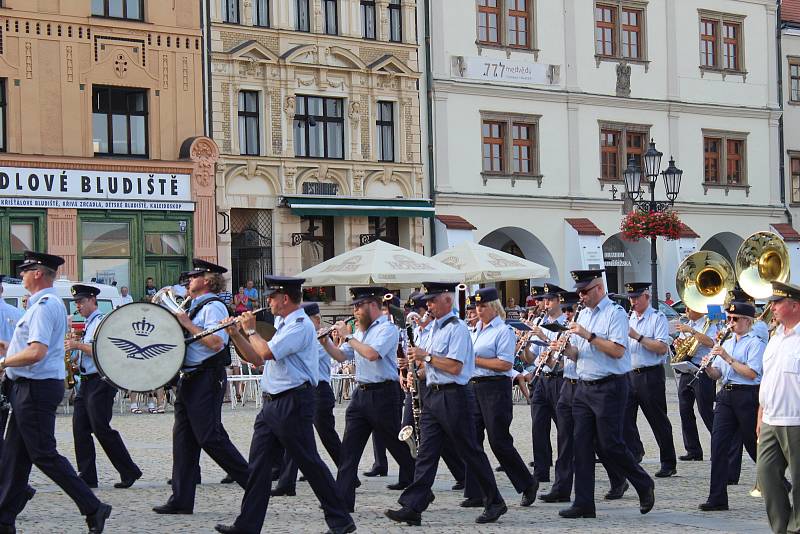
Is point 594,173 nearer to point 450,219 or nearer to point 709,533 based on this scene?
point 450,219

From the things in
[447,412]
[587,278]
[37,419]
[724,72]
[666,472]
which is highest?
[724,72]

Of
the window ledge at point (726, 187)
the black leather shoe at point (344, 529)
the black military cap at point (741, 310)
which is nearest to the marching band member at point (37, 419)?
the black leather shoe at point (344, 529)

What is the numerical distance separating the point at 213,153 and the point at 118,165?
2.29m

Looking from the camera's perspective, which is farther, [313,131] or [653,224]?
[313,131]

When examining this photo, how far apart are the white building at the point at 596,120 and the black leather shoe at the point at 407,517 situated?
25.7 meters

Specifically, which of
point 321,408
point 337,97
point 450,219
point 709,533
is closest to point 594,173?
point 450,219

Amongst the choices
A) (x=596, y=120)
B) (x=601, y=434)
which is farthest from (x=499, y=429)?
(x=596, y=120)

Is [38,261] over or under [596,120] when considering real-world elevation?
under

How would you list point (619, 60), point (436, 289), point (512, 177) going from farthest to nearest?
point (619, 60)
point (512, 177)
point (436, 289)

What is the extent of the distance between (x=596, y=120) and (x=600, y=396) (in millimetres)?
29013

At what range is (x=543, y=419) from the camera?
1482 cm

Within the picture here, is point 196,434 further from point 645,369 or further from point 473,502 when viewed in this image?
point 645,369

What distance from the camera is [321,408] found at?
47.3 ft

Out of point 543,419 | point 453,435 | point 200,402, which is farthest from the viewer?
point 543,419
